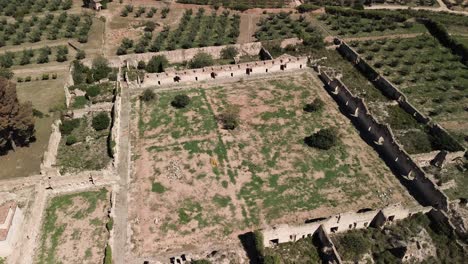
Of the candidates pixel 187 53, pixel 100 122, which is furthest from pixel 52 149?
pixel 187 53

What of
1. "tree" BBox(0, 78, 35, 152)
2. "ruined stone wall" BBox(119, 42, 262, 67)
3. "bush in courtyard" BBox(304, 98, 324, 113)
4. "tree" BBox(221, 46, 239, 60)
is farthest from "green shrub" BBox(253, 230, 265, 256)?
"ruined stone wall" BBox(119, 42, 262, 67)

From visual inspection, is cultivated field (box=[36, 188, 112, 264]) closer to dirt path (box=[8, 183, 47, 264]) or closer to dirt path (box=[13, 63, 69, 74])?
dirt path (box=[8, 183, 47, 264])

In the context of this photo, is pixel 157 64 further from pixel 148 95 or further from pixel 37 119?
pixel 37 119

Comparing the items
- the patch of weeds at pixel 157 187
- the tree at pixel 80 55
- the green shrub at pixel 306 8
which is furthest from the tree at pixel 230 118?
the green shrub at pixel 306 8

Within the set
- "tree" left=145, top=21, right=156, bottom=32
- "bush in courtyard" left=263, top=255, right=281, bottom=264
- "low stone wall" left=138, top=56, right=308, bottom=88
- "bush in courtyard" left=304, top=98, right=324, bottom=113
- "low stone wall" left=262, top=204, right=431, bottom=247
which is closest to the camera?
"bush in courtyard" left=263, top=255, right=281, bottom=264

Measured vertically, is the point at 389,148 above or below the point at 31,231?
above

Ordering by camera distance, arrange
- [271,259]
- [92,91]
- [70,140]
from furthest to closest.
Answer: [92,91] → [70,140] → [271,259]

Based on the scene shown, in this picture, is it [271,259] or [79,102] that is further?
[79,102]
